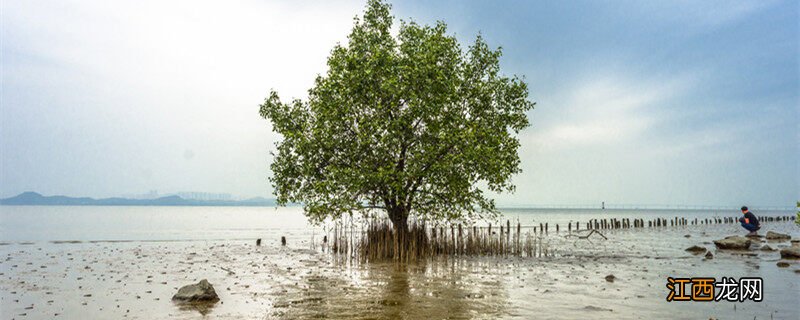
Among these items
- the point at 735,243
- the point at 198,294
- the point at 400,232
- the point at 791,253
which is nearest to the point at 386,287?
the point at 198,294

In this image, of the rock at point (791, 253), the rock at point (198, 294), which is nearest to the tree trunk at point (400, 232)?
the rock at point (198, 294)

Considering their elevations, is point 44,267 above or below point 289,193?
below

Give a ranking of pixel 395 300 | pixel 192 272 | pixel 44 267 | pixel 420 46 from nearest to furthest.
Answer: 1. pixel 395 300
2. pixel 192 272
3. pixel 44 267
4. pixel 420 46

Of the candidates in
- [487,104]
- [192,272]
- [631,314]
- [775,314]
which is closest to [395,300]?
[631,314]

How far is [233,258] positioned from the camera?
28.2 meters

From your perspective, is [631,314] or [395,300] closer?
[631,314]

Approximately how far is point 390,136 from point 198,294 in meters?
12.2

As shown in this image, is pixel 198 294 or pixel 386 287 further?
pixel 386 287

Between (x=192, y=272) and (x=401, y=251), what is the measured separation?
9858 mm

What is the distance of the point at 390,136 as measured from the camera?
2411cm

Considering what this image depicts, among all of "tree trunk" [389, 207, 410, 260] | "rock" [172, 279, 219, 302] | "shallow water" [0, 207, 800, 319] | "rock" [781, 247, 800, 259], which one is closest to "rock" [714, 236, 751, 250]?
"shallow water" [0, 207, 800, 319]

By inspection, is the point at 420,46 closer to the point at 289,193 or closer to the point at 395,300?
the point at 289,193

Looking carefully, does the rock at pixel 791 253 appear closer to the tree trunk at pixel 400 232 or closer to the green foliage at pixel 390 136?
the green foliage at pixel 390 136

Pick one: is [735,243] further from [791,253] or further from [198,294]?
[198,294]
